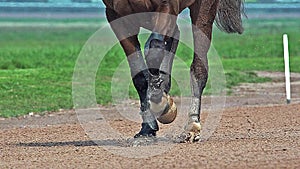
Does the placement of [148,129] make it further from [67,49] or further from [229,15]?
[67,49]

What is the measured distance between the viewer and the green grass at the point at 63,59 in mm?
15281

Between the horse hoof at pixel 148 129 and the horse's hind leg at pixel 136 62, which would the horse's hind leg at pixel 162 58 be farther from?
the horse hoof at pixel 148 129

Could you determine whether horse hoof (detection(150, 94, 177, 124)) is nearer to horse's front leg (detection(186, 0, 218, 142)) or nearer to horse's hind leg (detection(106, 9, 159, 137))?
horse's hind leg (detection(106, 9, 159, 137))

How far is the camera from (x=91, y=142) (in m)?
9.40

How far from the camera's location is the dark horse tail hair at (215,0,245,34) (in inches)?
398

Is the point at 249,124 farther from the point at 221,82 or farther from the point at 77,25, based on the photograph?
the point at 77,25

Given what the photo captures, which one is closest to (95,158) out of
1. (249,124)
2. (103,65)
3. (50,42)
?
(249,124)

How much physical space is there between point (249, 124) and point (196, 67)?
6.66ft

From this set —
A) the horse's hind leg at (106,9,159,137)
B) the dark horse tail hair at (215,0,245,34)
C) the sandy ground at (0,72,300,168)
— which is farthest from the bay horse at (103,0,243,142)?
the dark horse tail hair at (215,0,245,34)

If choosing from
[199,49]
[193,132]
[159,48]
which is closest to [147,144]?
[193,132]

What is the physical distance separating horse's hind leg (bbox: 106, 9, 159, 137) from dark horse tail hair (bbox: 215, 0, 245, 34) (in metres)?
1.58

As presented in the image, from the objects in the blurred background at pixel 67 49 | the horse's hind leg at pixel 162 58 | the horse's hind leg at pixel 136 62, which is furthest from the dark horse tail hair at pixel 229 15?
the blurred background at pixel 67 49

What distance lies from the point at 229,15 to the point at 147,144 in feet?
7.26

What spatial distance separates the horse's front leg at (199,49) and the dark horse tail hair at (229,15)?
77cm
